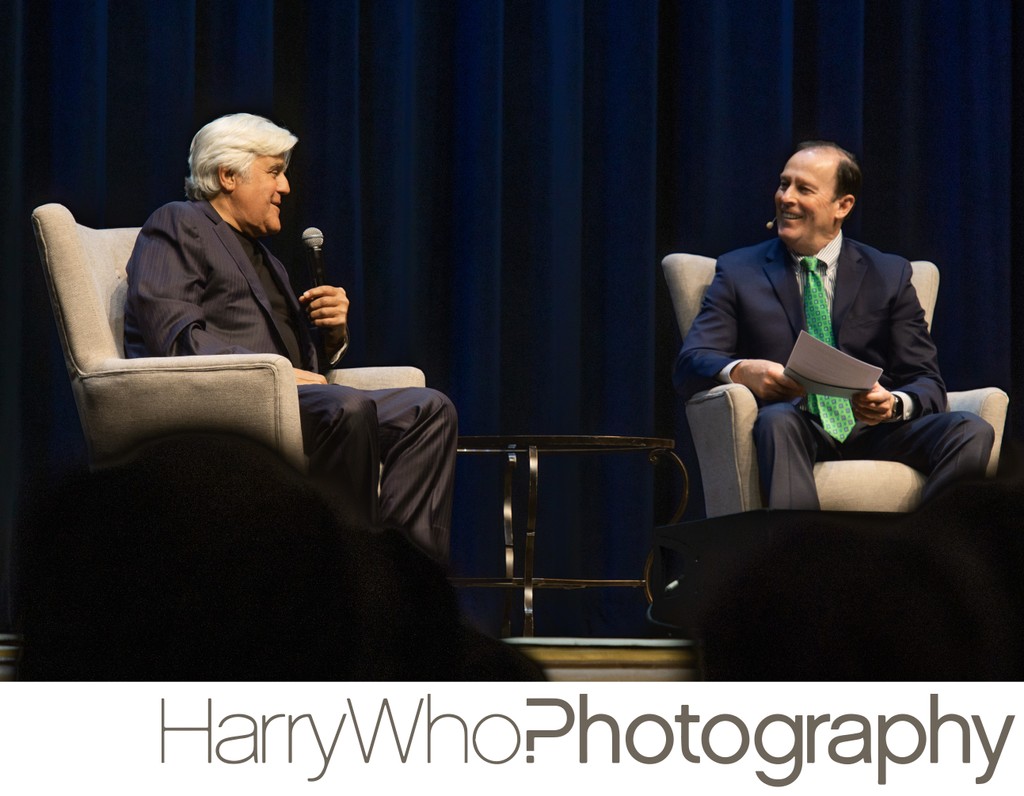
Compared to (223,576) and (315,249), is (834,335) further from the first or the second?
(223,576)

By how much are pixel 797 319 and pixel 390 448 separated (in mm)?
1070

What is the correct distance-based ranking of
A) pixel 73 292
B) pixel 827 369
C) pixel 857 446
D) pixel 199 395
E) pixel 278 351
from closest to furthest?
pixel 199 395
pixel 73 292
pixel 827 369
pixel 278 351
pixel 857 446

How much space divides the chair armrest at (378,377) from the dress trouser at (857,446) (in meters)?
0.77

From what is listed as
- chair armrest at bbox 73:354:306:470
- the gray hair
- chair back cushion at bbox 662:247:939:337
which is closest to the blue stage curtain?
chair back cushion at bbox 662:247:939:337

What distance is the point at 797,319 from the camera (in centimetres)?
282

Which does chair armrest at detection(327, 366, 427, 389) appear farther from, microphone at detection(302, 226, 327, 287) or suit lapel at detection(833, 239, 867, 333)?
suit lapel at detection(833, 239, 867, 333)

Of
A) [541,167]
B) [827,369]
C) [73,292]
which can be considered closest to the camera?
[73,292]

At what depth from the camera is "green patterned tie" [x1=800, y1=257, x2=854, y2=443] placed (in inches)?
103

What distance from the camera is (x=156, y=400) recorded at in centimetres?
210

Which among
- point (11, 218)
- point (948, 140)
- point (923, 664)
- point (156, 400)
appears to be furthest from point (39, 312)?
point (923, 664)

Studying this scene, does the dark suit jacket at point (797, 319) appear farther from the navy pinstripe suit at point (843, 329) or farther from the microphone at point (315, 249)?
the microphone at point (315, 249)

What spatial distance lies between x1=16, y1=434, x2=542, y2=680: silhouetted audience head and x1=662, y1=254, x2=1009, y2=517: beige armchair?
69.8 inches

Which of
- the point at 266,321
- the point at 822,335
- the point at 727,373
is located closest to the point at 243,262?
the point at 266,321

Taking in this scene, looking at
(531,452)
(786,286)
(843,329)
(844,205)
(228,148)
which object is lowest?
(531,452)
